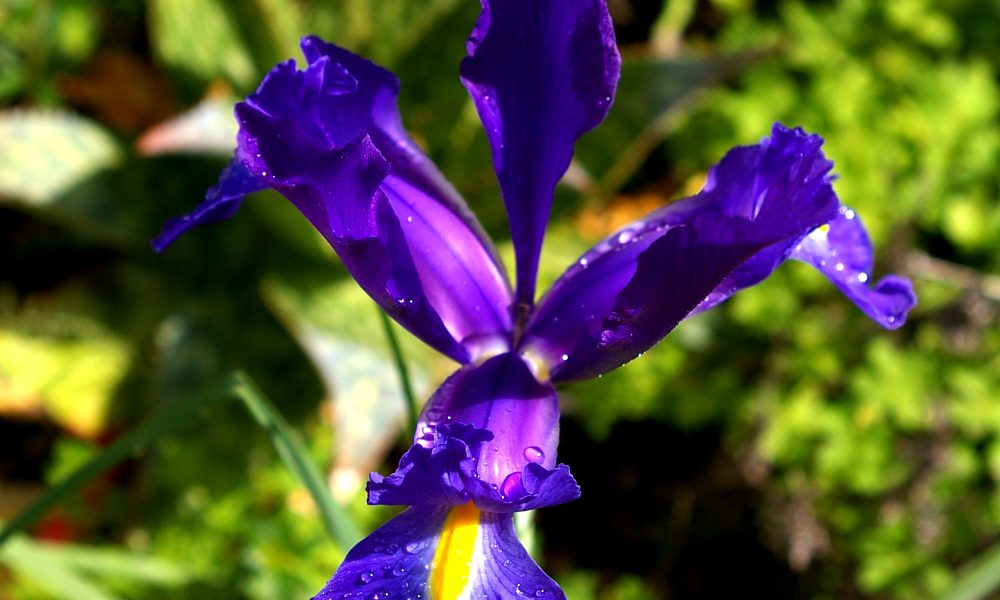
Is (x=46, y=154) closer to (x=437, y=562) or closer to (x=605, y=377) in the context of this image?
(x=605, y=377)

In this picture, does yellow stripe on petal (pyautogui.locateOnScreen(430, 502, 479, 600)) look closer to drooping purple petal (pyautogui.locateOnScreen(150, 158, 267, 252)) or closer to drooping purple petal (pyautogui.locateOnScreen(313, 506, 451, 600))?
drooping purple petal (pyautogui.locateOnScreen(313, 506, 451, 600))

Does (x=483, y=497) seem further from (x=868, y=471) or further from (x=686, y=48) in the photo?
(x=686, y=48)

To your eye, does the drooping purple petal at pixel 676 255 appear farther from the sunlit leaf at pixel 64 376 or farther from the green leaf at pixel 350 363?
the sunlit leaf at pixel 64 376

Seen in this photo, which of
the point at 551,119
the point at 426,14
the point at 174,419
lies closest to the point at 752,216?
the point at 551,119

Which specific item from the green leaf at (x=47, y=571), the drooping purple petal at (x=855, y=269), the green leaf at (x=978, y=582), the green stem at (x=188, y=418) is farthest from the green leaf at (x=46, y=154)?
the green leaf at (x=978, y=582)

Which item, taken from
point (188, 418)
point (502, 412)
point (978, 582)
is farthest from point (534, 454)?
point (978, 582)

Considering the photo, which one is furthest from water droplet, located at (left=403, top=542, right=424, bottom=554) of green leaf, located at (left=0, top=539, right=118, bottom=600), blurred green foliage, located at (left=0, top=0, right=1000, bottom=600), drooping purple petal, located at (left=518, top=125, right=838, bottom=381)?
blurred green foliage, located at (left=0, top=0, right=1000, bottom=600)
